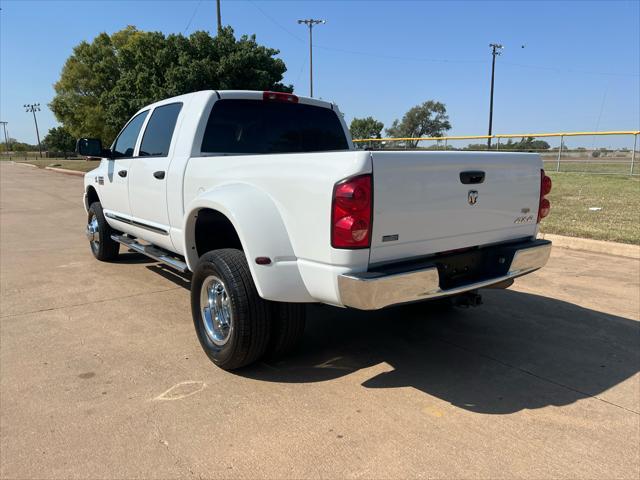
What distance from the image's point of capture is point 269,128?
456cm

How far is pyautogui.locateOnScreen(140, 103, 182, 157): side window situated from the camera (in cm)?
454

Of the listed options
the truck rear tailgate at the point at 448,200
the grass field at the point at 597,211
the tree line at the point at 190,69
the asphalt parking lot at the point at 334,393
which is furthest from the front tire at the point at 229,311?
the tree line at the point at 190,69

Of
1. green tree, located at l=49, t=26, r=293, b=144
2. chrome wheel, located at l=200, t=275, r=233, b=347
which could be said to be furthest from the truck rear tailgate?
green tree, located at l=49, t=26, r=293, b=144

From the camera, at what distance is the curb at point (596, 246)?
22.7ft

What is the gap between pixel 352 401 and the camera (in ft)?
10.2

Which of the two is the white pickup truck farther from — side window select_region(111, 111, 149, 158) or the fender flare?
side window select_region(111, 111, 149, 158)

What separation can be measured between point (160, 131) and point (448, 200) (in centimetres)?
307

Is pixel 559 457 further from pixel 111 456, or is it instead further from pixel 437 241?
pixel 111 456

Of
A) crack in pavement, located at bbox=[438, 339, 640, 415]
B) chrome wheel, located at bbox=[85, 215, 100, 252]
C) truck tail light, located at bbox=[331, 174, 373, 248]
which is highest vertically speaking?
truck tail light, located at bbox=[331, 174, 373, 248]

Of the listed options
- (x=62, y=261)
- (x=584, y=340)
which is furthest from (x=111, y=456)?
(x=62, y=261)

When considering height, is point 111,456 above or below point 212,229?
below

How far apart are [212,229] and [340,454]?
2214mm

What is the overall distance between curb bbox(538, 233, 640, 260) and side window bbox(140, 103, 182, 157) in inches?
239

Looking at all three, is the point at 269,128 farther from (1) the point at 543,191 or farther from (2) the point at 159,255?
(1) the point at 543,191
